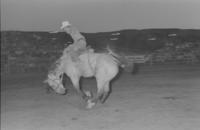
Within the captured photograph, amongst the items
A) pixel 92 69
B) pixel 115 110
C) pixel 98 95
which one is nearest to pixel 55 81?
pixel 92 69

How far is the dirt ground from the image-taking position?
4.45 m

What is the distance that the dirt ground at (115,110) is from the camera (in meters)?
4.45

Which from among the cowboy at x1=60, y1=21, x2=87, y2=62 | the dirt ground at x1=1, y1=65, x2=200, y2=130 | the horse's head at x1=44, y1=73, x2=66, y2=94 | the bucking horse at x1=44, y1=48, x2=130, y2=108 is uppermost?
the cowboy at x1=60, y1=21, x2=87, y2=62

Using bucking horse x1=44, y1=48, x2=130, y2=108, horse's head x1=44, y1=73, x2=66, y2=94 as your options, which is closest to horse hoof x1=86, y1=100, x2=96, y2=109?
bucking horse x1=44, y1=48, x2=130, y2=108

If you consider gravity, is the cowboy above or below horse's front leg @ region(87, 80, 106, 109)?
above

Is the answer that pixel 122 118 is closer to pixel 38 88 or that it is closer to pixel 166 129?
pixel 166 129

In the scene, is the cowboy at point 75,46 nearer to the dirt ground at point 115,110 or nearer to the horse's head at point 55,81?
the horse's head at point 55,81

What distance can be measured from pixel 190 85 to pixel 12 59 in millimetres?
8987

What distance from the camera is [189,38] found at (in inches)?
683

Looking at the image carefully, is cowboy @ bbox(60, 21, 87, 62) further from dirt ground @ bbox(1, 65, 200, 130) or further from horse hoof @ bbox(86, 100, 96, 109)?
dirt ground @ bbox(1, 65, 200, 130)

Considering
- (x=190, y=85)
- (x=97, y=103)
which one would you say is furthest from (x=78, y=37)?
(x=190, y=85)

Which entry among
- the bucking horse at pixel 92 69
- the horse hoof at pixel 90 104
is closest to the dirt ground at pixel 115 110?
the horse hoof at pixel 90 104

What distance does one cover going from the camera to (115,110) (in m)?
5.38

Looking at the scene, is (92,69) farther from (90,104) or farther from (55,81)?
(55,81)
